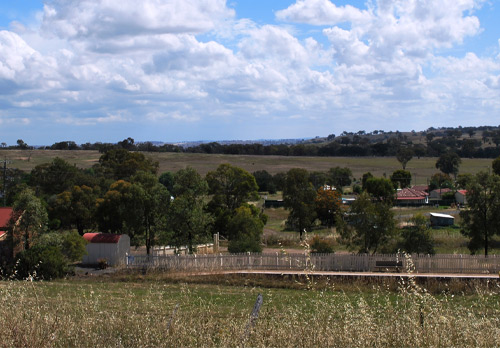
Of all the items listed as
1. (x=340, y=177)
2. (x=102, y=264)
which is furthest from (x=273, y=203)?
(x=102, y=264)

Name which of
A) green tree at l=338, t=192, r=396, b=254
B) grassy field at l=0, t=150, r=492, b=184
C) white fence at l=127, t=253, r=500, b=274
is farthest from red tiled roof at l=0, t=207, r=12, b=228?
grassy field at l=0, t=150, r=492, b=184

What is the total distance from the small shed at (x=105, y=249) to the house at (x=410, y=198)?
1565 inches

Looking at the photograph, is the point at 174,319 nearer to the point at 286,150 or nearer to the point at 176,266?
the point at 176,266

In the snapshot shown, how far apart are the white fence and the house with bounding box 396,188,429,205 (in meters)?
36.4

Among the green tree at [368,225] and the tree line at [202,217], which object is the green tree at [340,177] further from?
the green tree at [368,225]

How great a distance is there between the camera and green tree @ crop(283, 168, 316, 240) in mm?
39094

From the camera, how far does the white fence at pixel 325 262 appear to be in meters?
22.8

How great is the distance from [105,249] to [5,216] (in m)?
5.52

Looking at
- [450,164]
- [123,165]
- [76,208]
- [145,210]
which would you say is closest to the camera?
[145,210]

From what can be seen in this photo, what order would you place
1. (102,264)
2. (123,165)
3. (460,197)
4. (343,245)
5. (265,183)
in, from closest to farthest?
(102,264)
(343,245)
(460,197)
(123,165)
(265,183)

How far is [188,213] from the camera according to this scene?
2556 cm

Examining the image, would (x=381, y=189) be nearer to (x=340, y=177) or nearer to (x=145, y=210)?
(x=340, y=177)

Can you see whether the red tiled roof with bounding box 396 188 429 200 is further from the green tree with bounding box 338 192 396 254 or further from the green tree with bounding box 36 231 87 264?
the green tree with bounding box 36 231 87 264

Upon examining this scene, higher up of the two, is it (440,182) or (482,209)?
(482,209)
